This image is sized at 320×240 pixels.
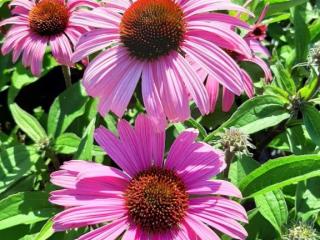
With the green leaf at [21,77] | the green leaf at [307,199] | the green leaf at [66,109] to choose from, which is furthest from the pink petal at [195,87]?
the green leaf at [21,77]

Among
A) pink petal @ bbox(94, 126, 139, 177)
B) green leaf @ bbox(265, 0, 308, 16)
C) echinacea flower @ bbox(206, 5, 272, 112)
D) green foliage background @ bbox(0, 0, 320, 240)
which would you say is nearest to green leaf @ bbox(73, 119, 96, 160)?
green foliage background @ bbox(0, 0, 320, 240)

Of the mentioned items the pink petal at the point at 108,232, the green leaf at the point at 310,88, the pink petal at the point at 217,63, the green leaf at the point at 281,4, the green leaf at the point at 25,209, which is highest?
the green leaf at the point at 281,4

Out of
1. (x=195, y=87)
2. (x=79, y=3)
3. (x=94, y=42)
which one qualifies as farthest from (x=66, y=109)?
(x=195, y=87)

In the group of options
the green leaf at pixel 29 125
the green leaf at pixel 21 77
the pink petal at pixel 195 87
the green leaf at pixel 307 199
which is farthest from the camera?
the green leaf at pixel 21 77

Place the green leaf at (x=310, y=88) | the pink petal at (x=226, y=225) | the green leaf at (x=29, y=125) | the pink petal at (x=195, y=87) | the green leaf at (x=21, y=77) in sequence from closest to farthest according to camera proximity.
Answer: the pink petal at (x=226, y=225) → the pink petal at (x=195, y=87) → the green leaf at (x=310, y=88) → the green leaf at (x=29, y=125) → the green leaf at (x=21, y=77)

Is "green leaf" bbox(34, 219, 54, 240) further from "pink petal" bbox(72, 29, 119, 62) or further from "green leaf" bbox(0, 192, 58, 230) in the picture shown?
"pink petal" bbox(72, 29, 119, 62)

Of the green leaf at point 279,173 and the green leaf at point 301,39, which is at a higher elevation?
the green leaf at point 301,39

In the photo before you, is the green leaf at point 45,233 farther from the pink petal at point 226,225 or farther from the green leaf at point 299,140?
the green leaf at point 299,140
